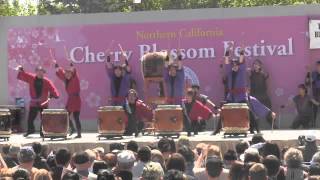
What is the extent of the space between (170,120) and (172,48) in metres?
3.88

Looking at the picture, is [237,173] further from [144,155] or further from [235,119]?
[235,119]

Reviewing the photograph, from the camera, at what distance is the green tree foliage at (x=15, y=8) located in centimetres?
4009

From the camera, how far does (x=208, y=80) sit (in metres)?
17.8

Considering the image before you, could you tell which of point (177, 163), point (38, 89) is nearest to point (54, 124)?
point (38, 89)

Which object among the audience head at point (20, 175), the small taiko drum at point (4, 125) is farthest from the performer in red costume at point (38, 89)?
the audience head at point (20, 175)

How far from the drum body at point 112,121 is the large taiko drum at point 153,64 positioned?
1.92 metres

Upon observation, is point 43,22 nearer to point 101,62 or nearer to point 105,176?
point 101,62

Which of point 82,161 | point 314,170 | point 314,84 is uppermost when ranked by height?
point 82,161

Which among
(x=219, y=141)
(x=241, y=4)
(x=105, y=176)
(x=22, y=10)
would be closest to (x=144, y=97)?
(x=219, y=141)

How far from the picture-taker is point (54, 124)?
1464 cm

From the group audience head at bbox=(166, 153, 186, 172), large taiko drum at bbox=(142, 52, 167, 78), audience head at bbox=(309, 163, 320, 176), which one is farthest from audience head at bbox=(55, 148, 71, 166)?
large taiko drum at bbox=(142, 52, 167, 78)

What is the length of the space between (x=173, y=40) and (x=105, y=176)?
11.7 meters

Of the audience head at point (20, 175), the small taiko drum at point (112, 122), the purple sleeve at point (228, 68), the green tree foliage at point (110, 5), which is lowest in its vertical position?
the small taiko drum at point (112, 122)

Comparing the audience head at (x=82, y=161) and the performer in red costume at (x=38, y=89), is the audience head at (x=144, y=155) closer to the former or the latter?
the audience head at (x=82, y=161)
